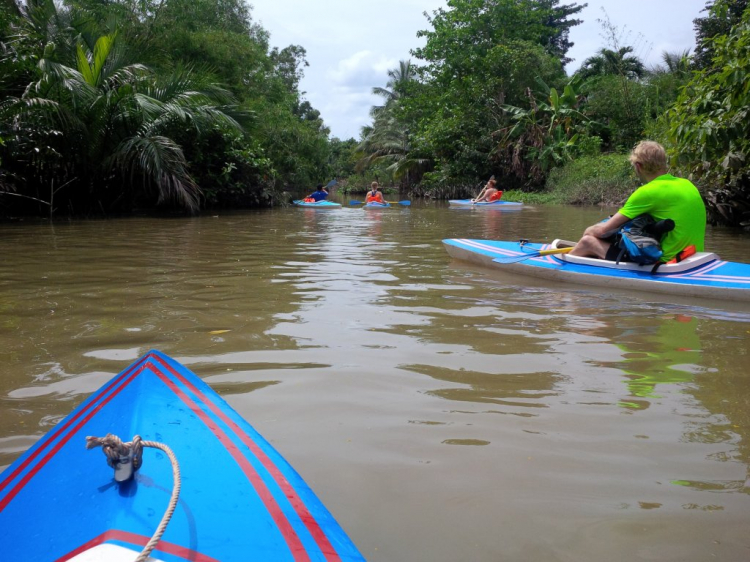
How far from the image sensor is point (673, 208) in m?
5.49

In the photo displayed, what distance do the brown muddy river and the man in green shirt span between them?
2.16ft

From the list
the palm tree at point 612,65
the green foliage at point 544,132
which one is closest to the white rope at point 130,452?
the green foliage at point 544,132

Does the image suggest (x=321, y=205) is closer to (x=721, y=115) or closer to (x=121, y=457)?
(x=721, y=115)

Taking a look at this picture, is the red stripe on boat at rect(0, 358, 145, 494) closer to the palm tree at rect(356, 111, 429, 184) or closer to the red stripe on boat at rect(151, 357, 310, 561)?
the red stripe on boat at rect(151, 357, 310, 561)

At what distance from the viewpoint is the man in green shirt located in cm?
541

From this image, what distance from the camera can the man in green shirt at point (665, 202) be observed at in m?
5.41

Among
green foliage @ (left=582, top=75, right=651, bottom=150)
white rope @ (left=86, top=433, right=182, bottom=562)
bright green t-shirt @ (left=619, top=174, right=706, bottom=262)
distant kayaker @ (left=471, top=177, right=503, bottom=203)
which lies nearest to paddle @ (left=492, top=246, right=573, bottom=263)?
bright green t-shirt @ (left=619, top=174, right=706, bottom=262)

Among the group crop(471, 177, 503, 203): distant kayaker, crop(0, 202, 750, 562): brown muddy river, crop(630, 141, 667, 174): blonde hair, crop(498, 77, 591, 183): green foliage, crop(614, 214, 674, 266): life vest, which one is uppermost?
crop(498, 77, 591, 183): green foliage

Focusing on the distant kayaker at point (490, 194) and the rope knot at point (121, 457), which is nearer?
the rope knot at point (121, 457)

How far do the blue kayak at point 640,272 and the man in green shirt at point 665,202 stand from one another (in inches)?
7.6

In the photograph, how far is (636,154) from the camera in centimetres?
548

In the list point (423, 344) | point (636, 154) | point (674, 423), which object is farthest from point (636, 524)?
point (636, 154)

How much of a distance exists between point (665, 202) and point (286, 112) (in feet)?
81.3

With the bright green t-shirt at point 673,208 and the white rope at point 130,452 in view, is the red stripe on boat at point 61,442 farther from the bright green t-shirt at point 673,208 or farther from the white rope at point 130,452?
the bright green t-shirt at point 673,208
